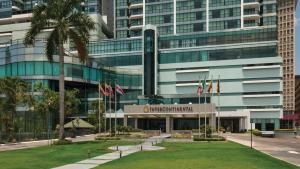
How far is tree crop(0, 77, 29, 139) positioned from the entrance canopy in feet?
112

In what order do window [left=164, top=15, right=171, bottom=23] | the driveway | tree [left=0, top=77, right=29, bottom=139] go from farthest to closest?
window [left=164, top=15, right=171, bottom=23]
tree [left=0, top=77, right=29, bottom=139]
the driveway

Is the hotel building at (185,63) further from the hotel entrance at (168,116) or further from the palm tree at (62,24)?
the palm tree at (62,24)

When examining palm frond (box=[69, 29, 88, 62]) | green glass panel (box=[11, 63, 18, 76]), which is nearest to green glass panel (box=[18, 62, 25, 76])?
green glass panel (box=[11, 63, 18, 76])

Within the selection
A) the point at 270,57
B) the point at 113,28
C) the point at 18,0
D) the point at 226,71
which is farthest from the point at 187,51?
the point at 18,0

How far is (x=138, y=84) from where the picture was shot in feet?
422

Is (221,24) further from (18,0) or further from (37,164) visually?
(37,164)

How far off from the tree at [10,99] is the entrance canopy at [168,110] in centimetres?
3412

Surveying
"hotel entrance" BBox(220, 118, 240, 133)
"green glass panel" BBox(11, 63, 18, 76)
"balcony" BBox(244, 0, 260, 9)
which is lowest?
"hotel entrance" BBox(220, 118, 240, 133)

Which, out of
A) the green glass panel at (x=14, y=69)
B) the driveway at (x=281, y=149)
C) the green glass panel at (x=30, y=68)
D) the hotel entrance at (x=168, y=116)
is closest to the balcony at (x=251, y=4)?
the hotel entrance at (x=168, y=116)

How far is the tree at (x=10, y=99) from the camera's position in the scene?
57703 millimetres

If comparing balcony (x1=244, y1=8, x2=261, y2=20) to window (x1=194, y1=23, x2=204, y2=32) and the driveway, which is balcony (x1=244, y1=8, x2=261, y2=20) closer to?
window (x1=194, y1=23, x2=204, y2=32)

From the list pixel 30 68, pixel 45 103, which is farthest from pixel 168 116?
pixel 30 68

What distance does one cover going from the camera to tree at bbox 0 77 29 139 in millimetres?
57703

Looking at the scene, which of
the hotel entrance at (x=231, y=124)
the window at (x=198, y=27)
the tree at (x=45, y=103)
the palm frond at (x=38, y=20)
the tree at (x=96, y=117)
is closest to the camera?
Answer: the palm frond at (x=38, y=20)
